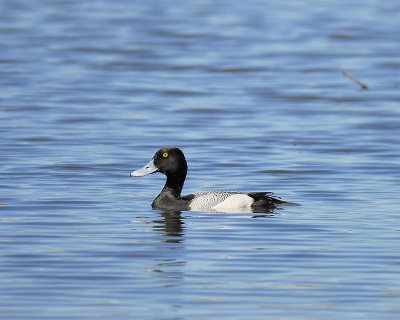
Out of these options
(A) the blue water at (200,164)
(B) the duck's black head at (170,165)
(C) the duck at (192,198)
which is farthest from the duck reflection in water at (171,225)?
(B) the duck's black head at (170,165)

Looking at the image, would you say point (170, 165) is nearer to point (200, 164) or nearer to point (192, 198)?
point (192, 198)

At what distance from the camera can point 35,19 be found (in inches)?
1554

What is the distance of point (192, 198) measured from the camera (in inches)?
515

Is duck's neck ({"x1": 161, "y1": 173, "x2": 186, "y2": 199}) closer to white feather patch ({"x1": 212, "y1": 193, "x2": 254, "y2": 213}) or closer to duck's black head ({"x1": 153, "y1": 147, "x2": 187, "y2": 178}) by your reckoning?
duck's black head ({"x1": 153, "y1": 147, "x2": 187, "y2": 178})

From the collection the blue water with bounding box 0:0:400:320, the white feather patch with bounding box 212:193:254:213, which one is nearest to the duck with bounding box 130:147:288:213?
the white feather patch with bounding box 212:193:254:213

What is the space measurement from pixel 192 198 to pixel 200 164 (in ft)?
11.8

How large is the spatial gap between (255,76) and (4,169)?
13.3 metres

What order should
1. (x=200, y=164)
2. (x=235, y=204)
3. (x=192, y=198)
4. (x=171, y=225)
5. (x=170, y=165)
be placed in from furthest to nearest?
(x=200, y=164), (x=170, y=165), (x=192, y=198), (x=235, y=204), (x=171, y=225)

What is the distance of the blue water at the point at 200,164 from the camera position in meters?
8.78

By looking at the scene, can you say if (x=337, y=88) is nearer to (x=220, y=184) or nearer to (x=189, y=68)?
(x=189, y=68)

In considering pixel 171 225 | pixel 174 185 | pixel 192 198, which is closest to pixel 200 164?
pixel 174 185

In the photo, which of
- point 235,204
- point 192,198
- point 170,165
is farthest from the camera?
point 170,165

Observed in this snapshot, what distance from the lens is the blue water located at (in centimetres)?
878

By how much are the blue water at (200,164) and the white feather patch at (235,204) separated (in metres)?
0.16
